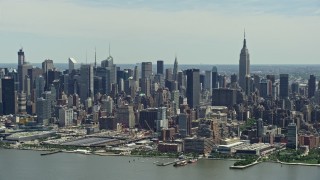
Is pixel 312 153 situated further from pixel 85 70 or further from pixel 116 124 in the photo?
pixel 85 70

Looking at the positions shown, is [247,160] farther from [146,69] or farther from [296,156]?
[146,69]

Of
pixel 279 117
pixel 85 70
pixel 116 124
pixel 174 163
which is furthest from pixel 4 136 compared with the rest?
pixel 85 70

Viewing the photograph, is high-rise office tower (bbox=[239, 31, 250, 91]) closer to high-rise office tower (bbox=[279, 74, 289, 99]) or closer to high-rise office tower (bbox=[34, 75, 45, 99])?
high-rise office tower (bbox=[279, 74, 289, 99])

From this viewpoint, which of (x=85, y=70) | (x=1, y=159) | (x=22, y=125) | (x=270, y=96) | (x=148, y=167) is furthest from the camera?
(x=85, y=70)

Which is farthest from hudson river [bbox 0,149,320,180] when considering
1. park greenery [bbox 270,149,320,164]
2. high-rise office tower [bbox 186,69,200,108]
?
high-rise office tower [bbox 186,69,200,108]

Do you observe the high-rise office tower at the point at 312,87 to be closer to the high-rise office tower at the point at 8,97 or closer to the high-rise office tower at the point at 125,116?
the high-rise office tower at the point at 125,116

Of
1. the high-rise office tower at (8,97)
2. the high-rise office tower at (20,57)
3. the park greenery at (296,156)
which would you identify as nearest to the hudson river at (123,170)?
the park greenery at (296,156)
